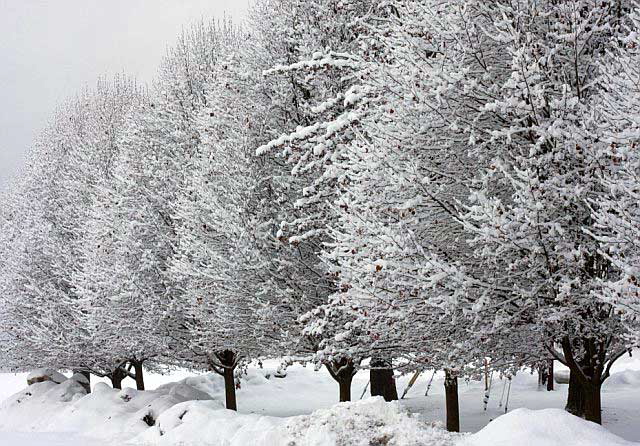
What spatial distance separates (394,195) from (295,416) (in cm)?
338

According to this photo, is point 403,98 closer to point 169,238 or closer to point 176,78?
point 169,238

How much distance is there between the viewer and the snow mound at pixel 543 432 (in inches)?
241

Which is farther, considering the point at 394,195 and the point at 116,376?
the point at 116,376

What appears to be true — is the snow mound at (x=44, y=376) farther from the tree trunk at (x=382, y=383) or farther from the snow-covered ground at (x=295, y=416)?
the tree trunk at (x=382, y=383)

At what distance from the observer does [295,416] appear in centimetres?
951

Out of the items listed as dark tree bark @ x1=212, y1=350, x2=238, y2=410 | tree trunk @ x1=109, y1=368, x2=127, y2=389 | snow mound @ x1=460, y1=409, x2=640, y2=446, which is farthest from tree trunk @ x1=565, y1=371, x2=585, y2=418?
tree trunk @ x1=109, y1=368, x2=127, y2=389

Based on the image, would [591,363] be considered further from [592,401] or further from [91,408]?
[91,408]

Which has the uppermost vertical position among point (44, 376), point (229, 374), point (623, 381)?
point (229, 374)

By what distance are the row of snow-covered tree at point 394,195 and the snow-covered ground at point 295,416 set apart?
1116mm

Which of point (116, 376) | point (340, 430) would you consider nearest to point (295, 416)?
point (340, 430)

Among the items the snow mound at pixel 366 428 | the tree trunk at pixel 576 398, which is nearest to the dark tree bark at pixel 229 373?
the snow mound at pixel 366 428

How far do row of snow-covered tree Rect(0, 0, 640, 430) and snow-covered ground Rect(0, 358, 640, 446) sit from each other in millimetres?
1116

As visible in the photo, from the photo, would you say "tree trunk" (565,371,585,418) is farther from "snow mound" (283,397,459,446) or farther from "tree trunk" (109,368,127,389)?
"tree trunk" (109,368,127,389)

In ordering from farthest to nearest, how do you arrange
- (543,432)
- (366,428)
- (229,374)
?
(229,374) < (366,428) < (543,432)
